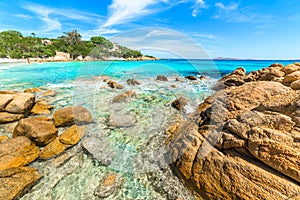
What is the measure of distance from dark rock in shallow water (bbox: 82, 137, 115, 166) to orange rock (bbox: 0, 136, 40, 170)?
54.7 inches

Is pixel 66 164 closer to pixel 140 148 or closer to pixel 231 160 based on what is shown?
pixel 140 148

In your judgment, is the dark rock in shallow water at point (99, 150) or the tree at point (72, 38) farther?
the tree at point (72, 38)

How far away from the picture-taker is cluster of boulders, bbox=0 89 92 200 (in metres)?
3.28

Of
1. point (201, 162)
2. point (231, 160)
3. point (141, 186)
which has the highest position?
point (231, 160)

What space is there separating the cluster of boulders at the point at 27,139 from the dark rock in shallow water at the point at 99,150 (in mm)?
461

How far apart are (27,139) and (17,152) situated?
0.51m

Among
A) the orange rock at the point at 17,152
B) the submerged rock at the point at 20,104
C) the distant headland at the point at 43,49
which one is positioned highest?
the distant headland at the point at 43,49

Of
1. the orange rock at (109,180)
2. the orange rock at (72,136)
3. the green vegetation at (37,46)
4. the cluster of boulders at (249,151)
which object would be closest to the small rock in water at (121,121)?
the orange rock at (72,136)

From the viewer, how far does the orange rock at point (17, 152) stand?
3654mm

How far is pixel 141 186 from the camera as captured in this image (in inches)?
141

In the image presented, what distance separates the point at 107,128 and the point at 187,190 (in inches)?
158

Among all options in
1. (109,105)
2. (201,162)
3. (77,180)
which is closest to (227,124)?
(201,162)

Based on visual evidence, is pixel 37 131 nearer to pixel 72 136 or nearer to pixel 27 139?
pixel 27 139

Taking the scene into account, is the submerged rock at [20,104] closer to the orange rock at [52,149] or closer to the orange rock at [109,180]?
the orange rock at [52,149]
